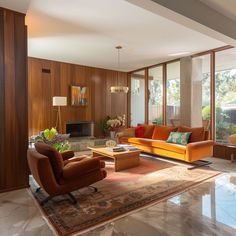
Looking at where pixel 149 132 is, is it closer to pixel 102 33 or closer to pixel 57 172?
pixel 102 33

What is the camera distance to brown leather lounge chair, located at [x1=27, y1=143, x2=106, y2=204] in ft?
8.29

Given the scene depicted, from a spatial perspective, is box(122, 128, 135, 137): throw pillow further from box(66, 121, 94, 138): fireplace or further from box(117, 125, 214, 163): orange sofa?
box(66, 121, 94, 138): fireplace

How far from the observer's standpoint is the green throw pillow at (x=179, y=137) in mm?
4855

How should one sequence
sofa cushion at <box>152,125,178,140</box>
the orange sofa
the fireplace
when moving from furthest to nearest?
1. the fireplace
2. sofa cushion at <box>152,125,178,140</box>
3. the orange sofa

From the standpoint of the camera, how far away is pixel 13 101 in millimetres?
3248

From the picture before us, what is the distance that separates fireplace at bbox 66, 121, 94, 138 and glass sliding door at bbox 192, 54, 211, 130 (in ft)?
12.3

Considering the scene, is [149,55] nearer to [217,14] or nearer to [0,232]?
[217,14]

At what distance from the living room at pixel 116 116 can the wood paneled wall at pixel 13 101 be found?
0.05 feet

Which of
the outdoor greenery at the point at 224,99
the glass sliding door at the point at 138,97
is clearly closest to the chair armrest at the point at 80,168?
the outdoor greenery at the point at 224,99

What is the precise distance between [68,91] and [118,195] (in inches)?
191

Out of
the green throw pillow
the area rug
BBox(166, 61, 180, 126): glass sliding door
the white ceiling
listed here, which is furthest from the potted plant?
the white ceiling

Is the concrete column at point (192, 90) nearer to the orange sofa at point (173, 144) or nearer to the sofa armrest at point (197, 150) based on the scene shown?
the orange sofa at point (173, 144)

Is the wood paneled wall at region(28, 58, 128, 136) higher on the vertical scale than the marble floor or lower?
higher

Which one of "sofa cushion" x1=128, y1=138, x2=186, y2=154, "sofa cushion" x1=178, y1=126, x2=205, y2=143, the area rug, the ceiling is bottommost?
the area rug
